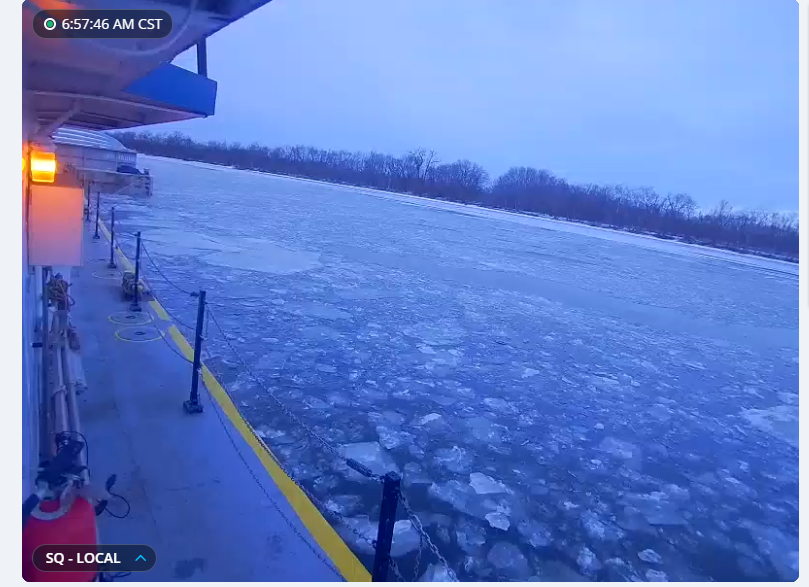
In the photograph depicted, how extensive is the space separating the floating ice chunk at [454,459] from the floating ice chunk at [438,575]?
1014 mm

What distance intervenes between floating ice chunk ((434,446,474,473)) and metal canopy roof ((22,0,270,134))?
3176mm

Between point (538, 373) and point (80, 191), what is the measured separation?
486 centimetres

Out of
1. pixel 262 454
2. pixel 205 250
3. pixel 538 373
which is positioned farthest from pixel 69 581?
pixel 205 250

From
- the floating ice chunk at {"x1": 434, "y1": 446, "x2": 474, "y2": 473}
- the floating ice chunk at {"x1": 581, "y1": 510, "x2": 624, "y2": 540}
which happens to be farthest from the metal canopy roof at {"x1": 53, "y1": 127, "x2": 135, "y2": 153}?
the floating ice chunk at {"x1": 581, "y1": 510, "x2": 624, "y2": 540}

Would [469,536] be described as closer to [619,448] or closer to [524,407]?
[619,448]

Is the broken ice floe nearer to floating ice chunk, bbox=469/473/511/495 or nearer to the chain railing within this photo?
floating ice chunk, bbox=469/473/511/495

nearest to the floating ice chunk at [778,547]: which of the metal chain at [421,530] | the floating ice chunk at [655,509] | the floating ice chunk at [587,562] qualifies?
the floating ice chunk at [655,509]

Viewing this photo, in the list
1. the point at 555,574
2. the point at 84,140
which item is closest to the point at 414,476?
the point at 555,574

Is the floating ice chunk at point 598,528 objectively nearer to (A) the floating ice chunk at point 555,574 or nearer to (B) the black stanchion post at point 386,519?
(A) the floating ice chunk at point 555,574

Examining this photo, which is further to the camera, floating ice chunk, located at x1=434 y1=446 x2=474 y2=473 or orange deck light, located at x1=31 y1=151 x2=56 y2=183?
floating ice chunk, located at x1=434 y1=446 x2=474 y2=473

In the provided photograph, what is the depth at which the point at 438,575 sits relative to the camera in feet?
9.51

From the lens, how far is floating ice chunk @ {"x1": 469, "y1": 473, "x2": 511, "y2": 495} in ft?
12.2
